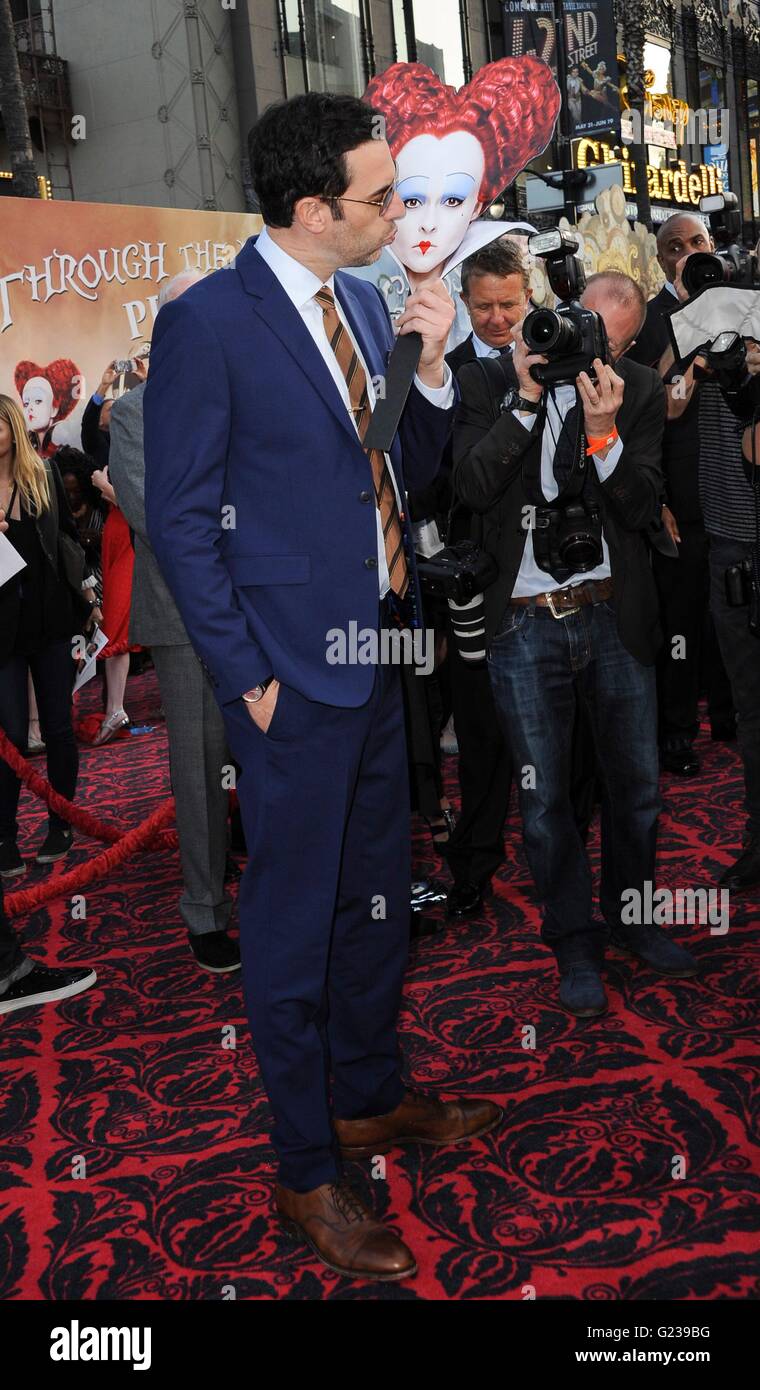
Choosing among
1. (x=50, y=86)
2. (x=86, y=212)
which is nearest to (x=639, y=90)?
(x=50, y=86)

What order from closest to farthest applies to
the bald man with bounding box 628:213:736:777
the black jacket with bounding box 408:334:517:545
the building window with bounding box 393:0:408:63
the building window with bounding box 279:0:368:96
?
1. the black jacket with bounding box 408:334:517:545
2. the bald man with bounding box 628:213:736:777
3. the building window with bounding box 279:0:368:96
4. the building window with bounding box 393:0:408:63

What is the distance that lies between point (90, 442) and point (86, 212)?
1.47m

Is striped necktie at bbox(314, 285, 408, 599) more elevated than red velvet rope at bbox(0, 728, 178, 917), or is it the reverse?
striped necktie at bbox(314, 285, 408, 599)

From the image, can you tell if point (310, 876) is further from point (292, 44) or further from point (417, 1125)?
point (292, 44)

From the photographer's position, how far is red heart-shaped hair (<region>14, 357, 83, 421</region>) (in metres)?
7.77

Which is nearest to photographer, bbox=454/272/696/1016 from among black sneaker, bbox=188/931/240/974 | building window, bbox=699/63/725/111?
black sneaker, bbox=188/931/240/974

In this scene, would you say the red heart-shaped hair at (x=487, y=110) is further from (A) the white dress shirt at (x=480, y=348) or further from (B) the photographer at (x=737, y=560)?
(B) the photographer at (x=737, y=560)

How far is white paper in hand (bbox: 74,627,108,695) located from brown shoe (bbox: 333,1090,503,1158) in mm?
3448

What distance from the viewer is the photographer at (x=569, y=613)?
2.94 m

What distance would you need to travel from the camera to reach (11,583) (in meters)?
4.63

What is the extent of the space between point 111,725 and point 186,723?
140 inches

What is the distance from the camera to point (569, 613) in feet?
10.2

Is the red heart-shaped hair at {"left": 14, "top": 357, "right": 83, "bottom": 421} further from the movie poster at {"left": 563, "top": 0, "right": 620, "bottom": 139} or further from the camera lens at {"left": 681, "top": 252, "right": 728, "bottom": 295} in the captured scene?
the movie poster at {"left": 563, "top": 0, "right": 620, "bottom": 139}
